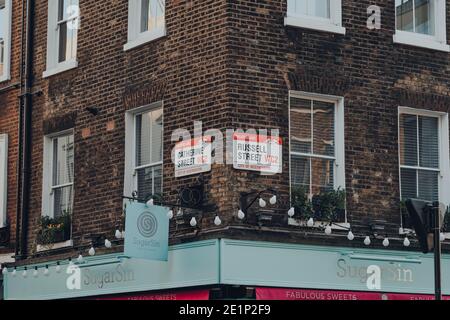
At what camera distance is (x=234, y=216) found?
15.8m

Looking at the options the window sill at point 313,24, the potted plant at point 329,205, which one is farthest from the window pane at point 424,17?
the potted plant at point 329,205

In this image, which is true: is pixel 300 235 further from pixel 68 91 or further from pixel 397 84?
pixel 68 91

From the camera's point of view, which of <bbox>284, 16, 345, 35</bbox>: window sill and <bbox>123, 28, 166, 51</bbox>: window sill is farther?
<bbox>123, 28, 166, 51</bbox>: window sill

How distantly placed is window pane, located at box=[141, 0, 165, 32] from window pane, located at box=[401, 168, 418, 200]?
4.41 metres

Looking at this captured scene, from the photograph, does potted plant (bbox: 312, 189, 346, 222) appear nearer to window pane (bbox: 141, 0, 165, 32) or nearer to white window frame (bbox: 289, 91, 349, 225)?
white window frame (bbox: 289, 91, 349, 225)

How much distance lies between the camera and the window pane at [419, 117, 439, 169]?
18.1m

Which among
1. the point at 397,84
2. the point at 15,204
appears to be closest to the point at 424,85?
the point at 397,84

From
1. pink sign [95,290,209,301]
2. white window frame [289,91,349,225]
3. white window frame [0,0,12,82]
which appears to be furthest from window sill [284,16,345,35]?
white window frame [0,0,12,82]

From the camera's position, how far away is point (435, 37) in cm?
1845

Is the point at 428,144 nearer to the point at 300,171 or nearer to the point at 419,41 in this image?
the point at 419,41

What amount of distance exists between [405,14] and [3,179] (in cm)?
762

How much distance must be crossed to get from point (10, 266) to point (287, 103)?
20.3 feet

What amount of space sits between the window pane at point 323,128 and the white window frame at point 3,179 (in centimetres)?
625

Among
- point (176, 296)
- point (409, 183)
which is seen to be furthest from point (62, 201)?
point (409, 183)
